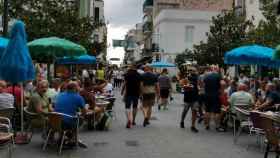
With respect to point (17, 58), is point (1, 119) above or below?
below

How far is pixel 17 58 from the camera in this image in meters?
11.1

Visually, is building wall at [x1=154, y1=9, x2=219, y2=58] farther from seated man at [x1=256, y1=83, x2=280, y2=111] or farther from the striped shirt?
the striped shirt

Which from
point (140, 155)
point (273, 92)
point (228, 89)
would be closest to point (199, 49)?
point (228, 89)

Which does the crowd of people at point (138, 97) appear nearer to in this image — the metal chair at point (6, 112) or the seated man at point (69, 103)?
the seated man at point (69, 103)

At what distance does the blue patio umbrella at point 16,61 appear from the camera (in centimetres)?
1105

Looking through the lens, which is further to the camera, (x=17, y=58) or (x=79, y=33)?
(x=79, y=33)

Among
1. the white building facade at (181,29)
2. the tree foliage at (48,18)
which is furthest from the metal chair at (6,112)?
the white building facade at (181,29)

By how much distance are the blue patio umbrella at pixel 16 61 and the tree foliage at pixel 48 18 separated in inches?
507

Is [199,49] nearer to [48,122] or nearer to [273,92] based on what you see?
[273,92]

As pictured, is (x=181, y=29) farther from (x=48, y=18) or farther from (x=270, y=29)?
(x=48, y=18)

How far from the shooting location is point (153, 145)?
12.3 m

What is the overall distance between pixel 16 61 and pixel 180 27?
50560mm

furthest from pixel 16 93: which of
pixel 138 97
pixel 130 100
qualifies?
pixel 138 97

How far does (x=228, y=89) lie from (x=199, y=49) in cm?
2208
